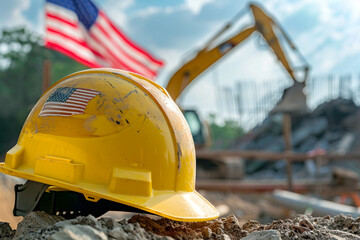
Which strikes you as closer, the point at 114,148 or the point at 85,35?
the point at 114,148

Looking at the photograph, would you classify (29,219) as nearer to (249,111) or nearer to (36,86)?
(249,111)

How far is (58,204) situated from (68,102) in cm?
69

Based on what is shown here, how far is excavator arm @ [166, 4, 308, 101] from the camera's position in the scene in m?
10.3

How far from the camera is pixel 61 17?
7441 mm

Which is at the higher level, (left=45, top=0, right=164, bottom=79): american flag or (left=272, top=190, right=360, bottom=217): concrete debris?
(left=45, top=0, right=164, bottom=79): american flag

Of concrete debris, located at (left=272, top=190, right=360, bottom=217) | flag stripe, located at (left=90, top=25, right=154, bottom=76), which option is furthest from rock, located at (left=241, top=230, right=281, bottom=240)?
flag stripe, located at (left=90, top=25, right=154, bottom=76)

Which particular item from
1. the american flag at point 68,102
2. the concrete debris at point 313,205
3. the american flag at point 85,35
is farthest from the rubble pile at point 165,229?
the american flag at point 85,35

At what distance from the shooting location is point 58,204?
2.70 meters

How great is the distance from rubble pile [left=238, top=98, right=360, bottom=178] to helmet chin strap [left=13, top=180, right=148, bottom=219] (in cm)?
1728

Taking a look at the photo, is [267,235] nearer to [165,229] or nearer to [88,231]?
[165,229]

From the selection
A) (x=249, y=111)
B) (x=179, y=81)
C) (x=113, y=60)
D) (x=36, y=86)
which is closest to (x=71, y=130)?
(x=113, y=60)

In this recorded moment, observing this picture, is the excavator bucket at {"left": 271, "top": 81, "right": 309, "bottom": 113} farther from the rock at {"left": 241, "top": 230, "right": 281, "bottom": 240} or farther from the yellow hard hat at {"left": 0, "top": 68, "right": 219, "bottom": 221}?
the rock at {"left": 241, "top": 230, "right": 281, "bottom": 240}

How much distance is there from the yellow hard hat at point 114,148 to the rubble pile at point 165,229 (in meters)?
0.14

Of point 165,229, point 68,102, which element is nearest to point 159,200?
point 165,229
